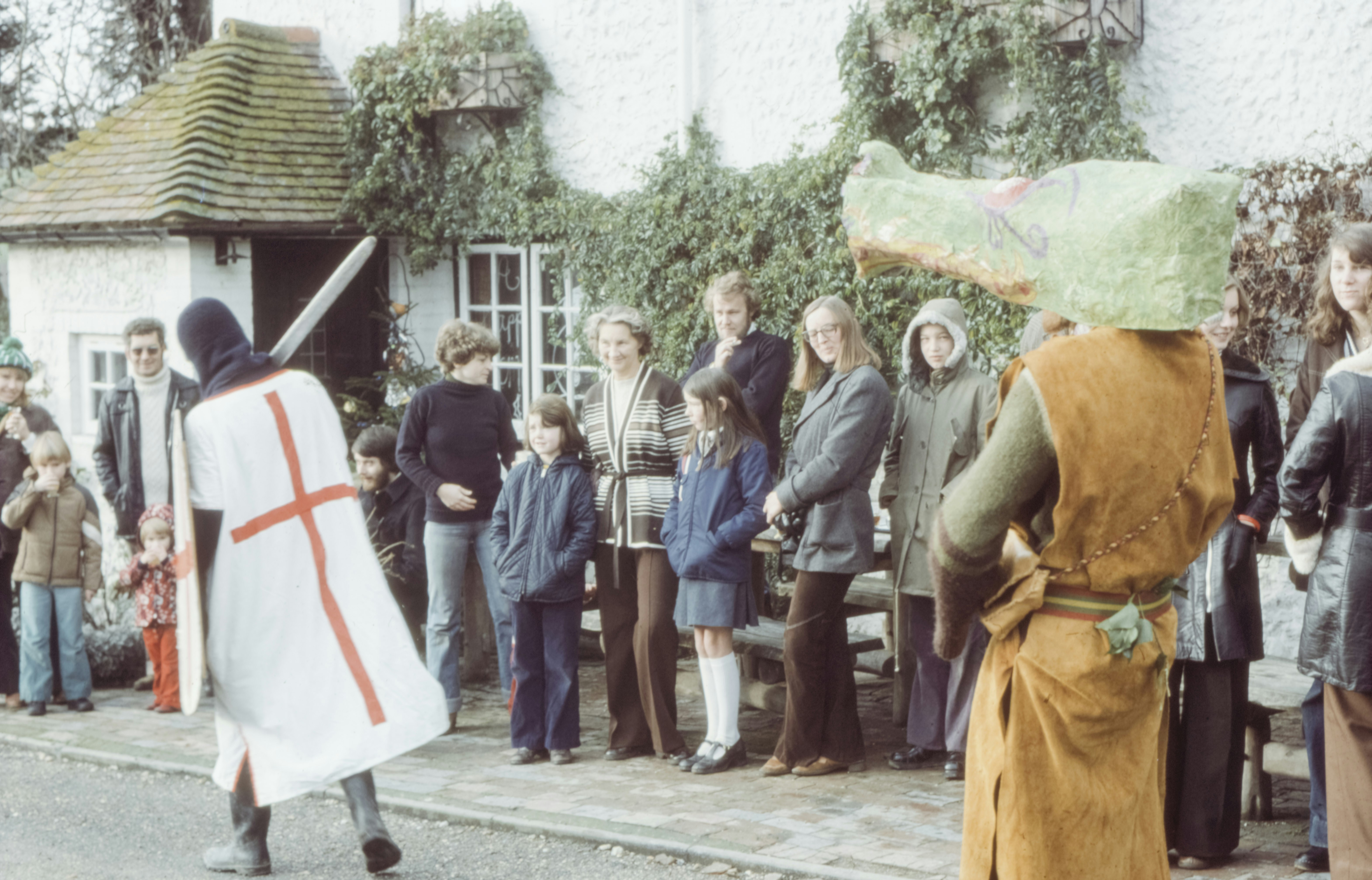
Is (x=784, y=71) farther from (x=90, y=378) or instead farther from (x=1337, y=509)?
(x=90, y=378)

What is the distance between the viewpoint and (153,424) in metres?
8.12

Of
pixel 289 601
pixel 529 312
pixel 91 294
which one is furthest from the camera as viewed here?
pixel 91 294

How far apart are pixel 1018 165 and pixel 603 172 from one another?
11.0 ft

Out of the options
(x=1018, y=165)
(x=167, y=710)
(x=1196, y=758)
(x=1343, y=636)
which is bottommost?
(x=167, y=710)

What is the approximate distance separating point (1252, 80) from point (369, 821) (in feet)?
18.4

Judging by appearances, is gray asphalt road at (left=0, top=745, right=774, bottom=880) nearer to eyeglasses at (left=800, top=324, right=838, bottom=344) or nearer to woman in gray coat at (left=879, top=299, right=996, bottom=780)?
woman in gray coat at (left=879, top=299, right=996, bottom=780)

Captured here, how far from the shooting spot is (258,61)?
41.8 ft

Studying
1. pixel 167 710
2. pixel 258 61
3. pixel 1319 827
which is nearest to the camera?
pixel 1319 827

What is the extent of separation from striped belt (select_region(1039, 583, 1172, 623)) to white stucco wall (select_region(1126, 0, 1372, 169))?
199 inches

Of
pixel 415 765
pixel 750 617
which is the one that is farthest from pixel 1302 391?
pixel 415 765

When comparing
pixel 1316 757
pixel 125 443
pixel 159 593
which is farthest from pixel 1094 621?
pixel 159 593

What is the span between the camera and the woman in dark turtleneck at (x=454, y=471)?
7.54m

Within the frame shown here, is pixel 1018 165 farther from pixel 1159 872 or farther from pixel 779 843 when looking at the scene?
pixel 1159 872

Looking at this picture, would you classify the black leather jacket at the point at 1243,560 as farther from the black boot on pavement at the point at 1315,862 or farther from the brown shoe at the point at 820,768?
the brown shoe at the point at 820,768
